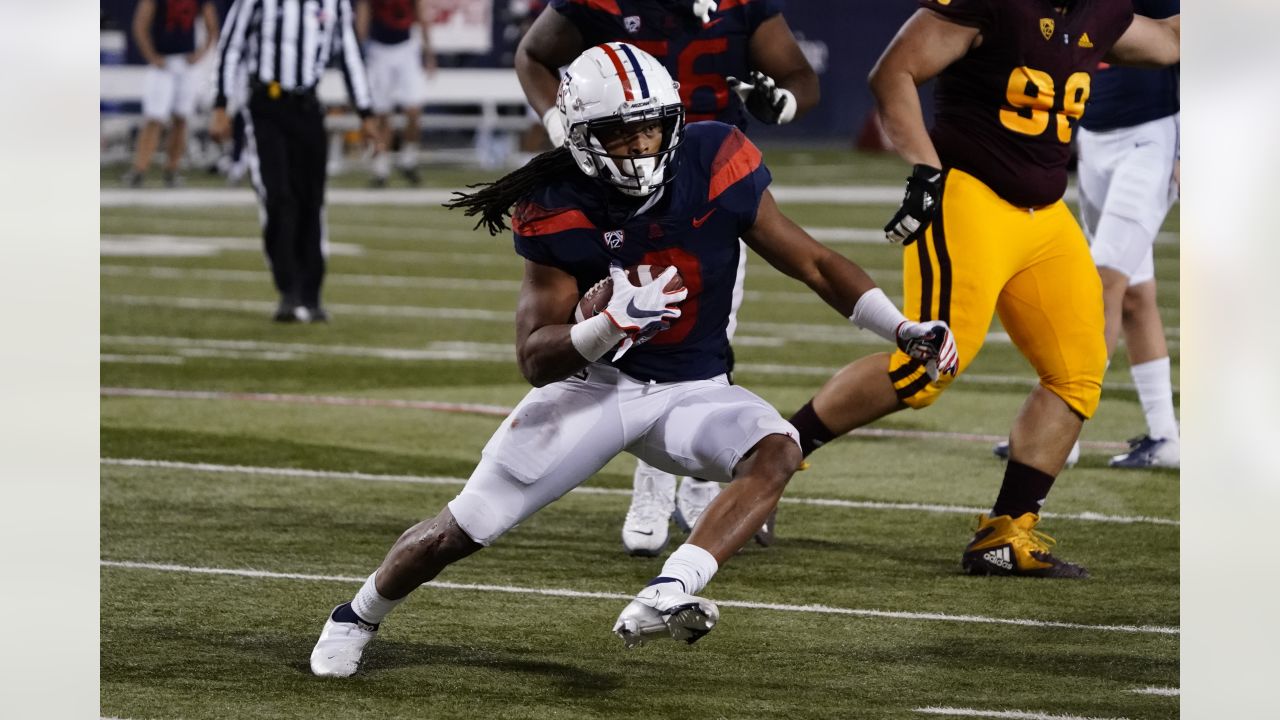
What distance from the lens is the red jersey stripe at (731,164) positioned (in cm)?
391

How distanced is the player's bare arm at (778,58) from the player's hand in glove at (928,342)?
5.14ft

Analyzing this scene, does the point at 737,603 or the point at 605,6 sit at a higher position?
the point at 605,6

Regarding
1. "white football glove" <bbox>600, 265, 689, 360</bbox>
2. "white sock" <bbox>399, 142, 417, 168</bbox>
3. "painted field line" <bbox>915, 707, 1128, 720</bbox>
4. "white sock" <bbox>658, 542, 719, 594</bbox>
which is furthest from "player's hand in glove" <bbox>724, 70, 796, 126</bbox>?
"white sock" <bbox>399, 142, 417, 168</bbox>

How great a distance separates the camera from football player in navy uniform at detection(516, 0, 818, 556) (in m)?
5.15

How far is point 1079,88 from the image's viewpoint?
4.93 metres

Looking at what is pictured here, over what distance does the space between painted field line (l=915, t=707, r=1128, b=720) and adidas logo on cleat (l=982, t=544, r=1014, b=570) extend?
4.24 ft

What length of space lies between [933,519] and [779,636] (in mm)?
1530

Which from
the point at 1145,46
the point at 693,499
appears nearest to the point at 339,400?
the point at 693,499

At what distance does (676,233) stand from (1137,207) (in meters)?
3.15

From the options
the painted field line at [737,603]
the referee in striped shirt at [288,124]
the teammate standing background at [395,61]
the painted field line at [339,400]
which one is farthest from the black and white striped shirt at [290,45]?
the teammate standing background at [395,61]

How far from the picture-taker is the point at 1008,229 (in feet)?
15.9

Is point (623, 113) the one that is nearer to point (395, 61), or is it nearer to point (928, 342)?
point (928, 342)
